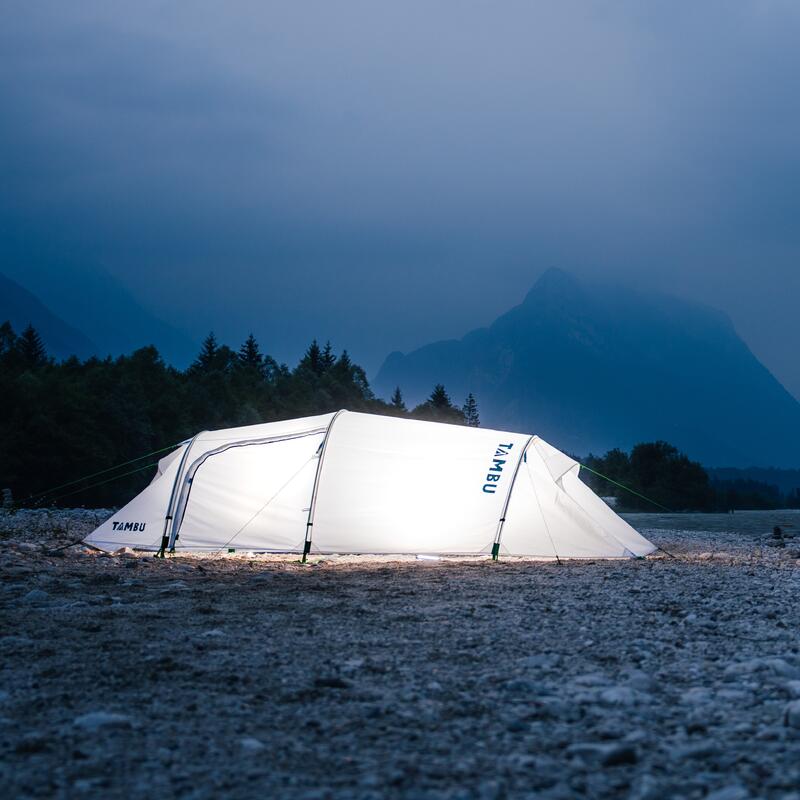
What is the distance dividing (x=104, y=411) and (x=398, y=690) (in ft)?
183

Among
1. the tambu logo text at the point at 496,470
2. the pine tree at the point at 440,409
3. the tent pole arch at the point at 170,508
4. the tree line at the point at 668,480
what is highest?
the pine tree at the point at 440,409

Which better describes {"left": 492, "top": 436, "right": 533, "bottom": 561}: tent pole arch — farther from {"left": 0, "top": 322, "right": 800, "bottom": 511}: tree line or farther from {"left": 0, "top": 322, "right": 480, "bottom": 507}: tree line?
{"left": 0, "top": 322, "right": 480, "bottom": 507}: tree line

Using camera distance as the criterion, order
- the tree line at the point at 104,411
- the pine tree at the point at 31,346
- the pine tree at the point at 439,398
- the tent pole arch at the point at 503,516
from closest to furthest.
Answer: the tent pole arch at the point at 503,516 < the tree line at the point at 104,411 < the pine tree at the point at 31,346 < the pine tree at the point at 439,398

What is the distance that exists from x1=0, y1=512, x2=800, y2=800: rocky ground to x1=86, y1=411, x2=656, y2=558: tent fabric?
11.6ft

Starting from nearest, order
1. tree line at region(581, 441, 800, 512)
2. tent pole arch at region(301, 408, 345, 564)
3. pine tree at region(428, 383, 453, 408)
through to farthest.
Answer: tent pole arch at region(301, 408, 345, 564) → tree line at region(581, 441, 800, 512) → pine tree at region(428, 383, 453, 408)

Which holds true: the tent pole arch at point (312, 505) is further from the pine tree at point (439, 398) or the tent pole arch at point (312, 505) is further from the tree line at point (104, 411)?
the pine tree at point (439, 398)

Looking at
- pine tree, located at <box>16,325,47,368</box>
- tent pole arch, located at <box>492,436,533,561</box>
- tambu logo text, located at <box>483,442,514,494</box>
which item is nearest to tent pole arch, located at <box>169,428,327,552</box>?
tambu logo text, located at <box>483,442,514,494</box>

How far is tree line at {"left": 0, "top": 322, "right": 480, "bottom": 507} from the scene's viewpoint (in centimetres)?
5116

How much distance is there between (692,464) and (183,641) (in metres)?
94.1

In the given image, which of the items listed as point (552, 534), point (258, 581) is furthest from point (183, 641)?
point (552, 534)

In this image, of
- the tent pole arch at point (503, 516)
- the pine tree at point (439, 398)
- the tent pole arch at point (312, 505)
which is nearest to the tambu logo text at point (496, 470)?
the tent pole arch at point (503, 516)

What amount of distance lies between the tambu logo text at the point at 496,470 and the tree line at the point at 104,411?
1629 cm

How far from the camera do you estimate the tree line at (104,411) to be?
51.2 metres

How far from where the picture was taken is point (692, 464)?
95625 millimetres
